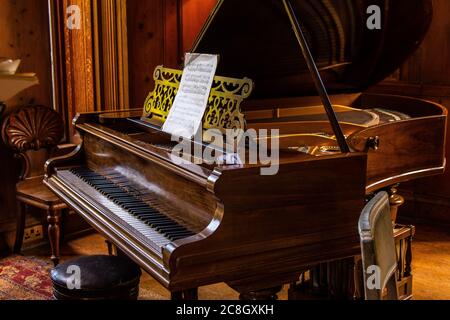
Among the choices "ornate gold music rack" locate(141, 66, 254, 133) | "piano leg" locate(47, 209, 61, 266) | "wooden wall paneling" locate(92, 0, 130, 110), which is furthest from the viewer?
"wooden wall paneling" locate(92, 0, 130, 110)

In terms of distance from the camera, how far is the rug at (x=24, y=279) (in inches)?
139

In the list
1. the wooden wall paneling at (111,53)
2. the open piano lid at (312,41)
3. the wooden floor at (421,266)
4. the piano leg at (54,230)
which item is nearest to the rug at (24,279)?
the piano leg at (54,230)

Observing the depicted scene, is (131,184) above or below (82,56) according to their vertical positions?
below

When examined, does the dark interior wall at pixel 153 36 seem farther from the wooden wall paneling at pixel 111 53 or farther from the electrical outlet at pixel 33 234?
the electrical outlet at pixel 33 234

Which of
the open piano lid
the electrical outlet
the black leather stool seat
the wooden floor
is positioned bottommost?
the wooden floor

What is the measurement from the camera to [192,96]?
2506 mm

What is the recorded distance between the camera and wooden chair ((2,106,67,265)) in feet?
13.1

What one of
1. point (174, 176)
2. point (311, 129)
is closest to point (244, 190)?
point (174, 176)

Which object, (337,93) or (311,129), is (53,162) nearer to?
(311,129)

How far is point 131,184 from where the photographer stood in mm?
2693

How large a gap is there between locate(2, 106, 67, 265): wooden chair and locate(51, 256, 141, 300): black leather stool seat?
1428mm

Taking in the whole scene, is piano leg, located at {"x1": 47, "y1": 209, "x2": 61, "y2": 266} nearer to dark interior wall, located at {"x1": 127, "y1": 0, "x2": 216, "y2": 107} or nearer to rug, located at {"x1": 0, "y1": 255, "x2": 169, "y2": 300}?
rug, located at {"x1": 0, "y1": 255, "x2": 169, "y2": 300}

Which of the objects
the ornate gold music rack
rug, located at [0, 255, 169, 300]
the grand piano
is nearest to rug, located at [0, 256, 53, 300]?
rug, located at [0, 255, 169, 300]
